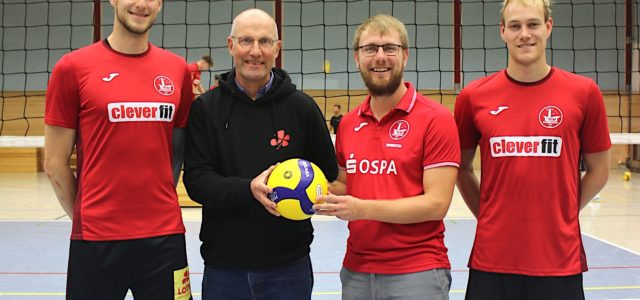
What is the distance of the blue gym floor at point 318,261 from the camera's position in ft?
14.7

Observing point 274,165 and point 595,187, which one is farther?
point 595,187

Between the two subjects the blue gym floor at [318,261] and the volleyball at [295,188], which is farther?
the blue gym floor at [318,261]

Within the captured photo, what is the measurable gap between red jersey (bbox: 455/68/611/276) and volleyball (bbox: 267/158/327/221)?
26.2 inches

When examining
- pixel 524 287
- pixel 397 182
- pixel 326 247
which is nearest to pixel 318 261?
pixel 326 247

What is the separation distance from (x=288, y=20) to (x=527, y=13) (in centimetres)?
1246

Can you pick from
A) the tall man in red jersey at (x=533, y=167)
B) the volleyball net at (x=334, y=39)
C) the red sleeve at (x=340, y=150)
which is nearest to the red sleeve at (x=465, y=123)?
the tall man in red jersey at (x=533, y=167)

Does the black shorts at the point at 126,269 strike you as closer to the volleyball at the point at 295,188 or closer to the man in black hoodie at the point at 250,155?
the man in black hoodie at the point at 250,155

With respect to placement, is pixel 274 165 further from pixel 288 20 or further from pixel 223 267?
pixel 288 20

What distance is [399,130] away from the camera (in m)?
2.24

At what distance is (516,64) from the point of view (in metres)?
2.36

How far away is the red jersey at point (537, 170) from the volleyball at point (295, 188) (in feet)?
2.19

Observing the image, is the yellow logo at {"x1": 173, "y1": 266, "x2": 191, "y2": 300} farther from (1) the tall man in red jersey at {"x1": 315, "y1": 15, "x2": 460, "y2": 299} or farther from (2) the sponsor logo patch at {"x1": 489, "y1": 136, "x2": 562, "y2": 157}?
(2) the sponsor logo patch at {"x1": 489, "y1": 136, "x2": 562, "y2": 157}

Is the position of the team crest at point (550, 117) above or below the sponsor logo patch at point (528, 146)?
above

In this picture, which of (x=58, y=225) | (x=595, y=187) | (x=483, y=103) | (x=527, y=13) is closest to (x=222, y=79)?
(x=483, y=103)
